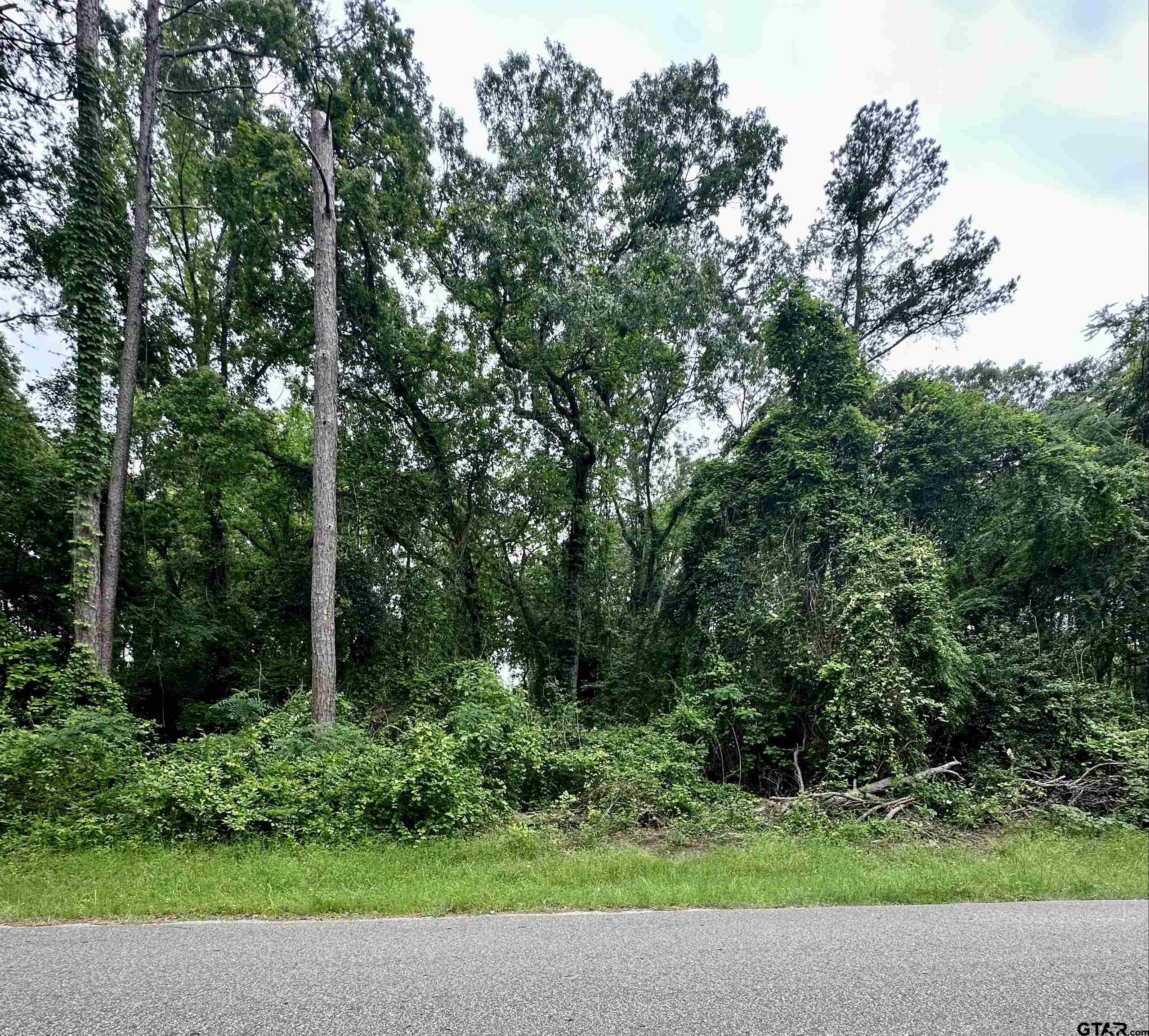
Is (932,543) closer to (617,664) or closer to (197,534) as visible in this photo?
(617,664)

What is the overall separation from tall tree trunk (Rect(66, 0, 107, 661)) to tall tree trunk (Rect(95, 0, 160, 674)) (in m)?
0.23

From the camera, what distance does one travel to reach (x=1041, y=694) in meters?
8.86

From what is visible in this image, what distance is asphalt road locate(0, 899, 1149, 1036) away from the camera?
2535 millimetres

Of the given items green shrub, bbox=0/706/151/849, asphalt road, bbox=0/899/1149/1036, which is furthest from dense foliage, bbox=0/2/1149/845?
asphalt road, bbox=0/899/1149/1036

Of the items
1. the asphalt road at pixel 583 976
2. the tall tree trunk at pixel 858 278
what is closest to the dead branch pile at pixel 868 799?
the asphalt road at pixel 583 976

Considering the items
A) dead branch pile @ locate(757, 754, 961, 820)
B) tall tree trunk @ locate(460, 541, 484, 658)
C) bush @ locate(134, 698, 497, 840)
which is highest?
tall tree trunk @ locate(460, 541, 484, 658)

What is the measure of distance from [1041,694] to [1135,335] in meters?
9.29

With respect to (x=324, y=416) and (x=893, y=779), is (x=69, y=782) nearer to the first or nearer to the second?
(x=324, y=416)

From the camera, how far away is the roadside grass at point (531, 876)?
13.5 ft

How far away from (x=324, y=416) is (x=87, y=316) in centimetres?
404

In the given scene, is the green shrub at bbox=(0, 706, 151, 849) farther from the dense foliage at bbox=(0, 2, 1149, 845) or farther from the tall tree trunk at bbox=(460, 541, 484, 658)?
the tall tree trunk at bbox=(460, 541, 484, 658)

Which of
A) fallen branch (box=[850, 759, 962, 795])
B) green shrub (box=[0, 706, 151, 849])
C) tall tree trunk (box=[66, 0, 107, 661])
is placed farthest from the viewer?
tall tree trunk (box=[66, 0, 107, 661])

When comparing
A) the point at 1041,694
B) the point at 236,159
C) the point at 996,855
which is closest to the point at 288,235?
the point at 236,159

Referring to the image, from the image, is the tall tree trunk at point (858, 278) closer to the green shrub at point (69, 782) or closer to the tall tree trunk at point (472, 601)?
the tall tree trunk at point (472, 601)
